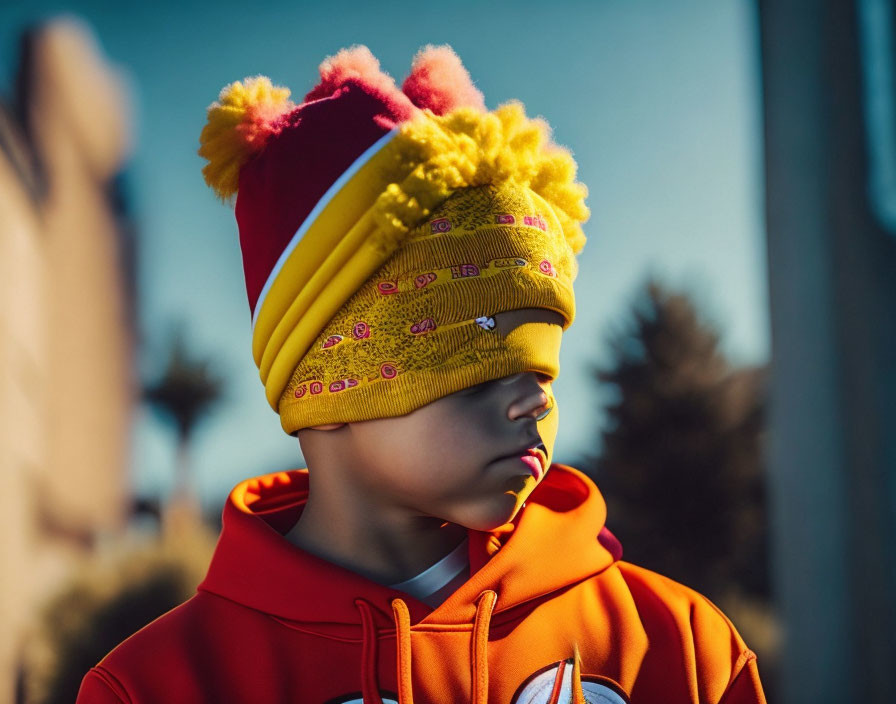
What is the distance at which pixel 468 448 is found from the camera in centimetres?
119

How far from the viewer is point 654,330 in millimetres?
6992

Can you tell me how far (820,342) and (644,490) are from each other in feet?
8.90

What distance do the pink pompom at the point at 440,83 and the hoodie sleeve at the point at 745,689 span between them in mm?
955

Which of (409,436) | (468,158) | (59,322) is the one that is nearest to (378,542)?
(409,436)

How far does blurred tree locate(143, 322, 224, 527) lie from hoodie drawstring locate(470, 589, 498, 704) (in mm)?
4700

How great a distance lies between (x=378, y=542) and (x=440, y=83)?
710 millimetres

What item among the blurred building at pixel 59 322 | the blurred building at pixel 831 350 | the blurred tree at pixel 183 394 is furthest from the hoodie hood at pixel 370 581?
the blurred tree at pixel 183 394

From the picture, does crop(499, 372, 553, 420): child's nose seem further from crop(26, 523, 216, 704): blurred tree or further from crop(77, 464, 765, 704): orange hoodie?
crop(26, 523, 216, 704): blurred tree

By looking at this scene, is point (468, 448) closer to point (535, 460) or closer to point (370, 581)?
point (535, 460)

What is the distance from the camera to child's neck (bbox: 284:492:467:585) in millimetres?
1309

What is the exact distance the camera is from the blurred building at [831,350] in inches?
137

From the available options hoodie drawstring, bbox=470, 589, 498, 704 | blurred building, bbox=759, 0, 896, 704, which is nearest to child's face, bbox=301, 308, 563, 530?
hoodie drawstring, bbox=470, 589, 498, 704

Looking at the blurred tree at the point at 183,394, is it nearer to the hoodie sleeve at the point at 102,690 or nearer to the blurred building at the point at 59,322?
the blurred building at the point at 59,322

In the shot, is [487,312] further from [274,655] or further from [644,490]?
[644,490]
